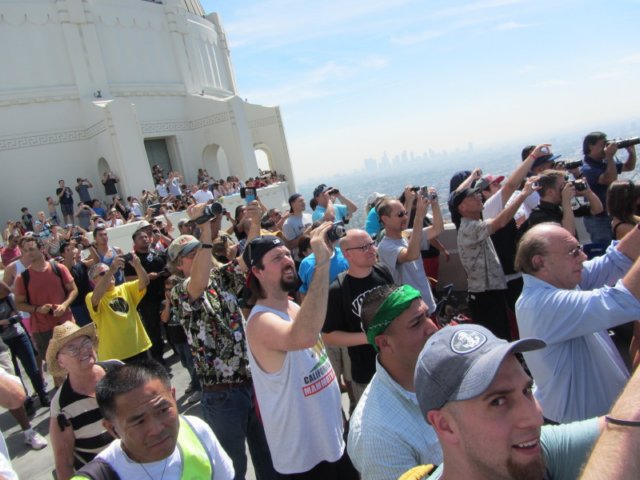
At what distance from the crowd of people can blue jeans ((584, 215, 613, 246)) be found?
83 cm

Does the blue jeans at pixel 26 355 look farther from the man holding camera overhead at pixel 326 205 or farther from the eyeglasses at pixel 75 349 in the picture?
the man holding camera overhead at pixel 326 205

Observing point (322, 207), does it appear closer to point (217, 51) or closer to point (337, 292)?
point (337, 292)

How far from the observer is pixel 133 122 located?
794 inches

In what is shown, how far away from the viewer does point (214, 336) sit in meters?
3.14

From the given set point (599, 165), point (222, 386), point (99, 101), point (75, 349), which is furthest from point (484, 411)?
point (99, 101)

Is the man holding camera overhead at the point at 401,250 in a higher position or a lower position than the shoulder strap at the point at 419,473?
higher

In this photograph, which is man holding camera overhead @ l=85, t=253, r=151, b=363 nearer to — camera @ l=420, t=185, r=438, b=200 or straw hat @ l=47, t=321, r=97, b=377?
straw hat @ l=47, t=321, r=97, b=377


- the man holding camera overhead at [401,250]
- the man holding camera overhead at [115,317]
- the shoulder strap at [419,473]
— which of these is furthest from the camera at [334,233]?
the man holding camera overhead at [115,317]

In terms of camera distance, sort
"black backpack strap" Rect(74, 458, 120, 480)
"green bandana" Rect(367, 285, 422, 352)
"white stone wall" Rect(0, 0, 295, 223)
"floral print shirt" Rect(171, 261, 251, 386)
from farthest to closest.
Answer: "white stone wall" Rect(0, 0, 295, 223)
"floral print shirt" Rect(171, 261, 251, 386)
"green bandana" Rect(367, 285, 422, 352)
"black backpack strap" Rect(74, 458, 120, 480)

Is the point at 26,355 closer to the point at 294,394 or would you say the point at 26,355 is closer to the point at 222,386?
the point at 222,386

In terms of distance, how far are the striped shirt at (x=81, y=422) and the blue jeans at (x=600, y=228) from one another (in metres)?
5.01

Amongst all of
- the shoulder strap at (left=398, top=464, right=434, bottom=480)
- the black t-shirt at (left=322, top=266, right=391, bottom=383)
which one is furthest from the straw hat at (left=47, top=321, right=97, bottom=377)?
the shoulder strap at (left=398, top=464, right=434, bottom=480)

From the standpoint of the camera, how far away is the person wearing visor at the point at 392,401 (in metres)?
1.74

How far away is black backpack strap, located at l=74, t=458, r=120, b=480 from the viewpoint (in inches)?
74.7
